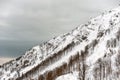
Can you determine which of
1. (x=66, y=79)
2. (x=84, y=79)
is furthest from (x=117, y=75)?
(x=66, y=79)

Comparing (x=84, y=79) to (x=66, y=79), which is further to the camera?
(x=84, y=79)

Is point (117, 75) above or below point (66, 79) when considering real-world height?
above

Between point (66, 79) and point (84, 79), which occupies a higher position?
point (84, 79)

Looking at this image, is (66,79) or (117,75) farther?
(117,75)

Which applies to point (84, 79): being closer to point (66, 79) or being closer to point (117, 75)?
point (117, 75)
